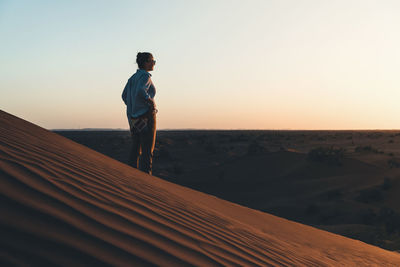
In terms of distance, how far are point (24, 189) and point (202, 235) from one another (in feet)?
4.52

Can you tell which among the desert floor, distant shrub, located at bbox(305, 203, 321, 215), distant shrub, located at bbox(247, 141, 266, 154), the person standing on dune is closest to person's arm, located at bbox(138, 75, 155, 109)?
the person standing on dune

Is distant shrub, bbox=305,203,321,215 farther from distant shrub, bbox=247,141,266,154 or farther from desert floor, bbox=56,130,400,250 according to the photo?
distant shrub, bbox=247,141,266,154

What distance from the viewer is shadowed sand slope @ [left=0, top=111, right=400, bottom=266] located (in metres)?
1.66

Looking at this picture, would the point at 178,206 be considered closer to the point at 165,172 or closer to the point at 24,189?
the point at 24,189

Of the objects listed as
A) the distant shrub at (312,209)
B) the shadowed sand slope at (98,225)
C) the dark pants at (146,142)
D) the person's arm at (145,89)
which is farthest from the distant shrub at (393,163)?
the person's arm at (145,89)

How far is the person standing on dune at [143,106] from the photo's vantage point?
205 inches

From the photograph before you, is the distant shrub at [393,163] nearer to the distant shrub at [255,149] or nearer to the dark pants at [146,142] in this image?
the distant shrub at [255,149]

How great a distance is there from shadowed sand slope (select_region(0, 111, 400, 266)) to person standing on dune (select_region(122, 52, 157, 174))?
1672 millimetres

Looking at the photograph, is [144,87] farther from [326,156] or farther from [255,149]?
[255,149]

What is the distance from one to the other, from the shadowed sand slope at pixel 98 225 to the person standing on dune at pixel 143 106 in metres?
1.67

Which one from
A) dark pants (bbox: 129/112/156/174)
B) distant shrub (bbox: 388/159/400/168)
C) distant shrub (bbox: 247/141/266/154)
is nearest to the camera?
dark pants (bbox: 129/112/156/174)

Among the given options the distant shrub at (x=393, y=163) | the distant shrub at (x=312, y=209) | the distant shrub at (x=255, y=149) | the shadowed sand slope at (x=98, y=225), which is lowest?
the distant shrub at (x=312, y=209)

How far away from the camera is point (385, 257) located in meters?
4.79

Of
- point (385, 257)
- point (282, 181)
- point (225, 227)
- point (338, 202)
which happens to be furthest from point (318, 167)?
point (225, 227)
